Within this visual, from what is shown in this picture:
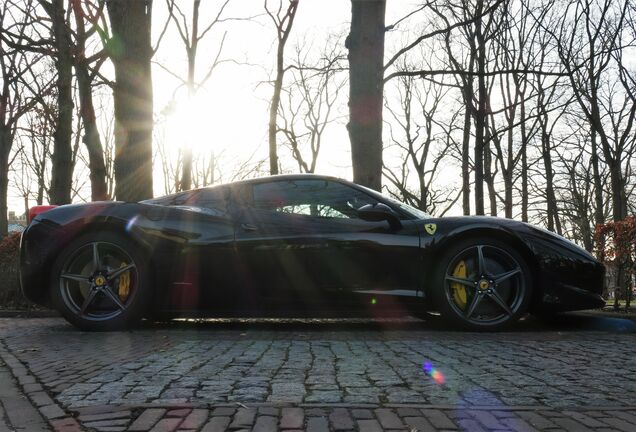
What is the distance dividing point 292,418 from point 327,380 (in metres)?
0.67

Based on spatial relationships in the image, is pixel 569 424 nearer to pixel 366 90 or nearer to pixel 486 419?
pixel 486 419

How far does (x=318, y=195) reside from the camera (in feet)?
17.6

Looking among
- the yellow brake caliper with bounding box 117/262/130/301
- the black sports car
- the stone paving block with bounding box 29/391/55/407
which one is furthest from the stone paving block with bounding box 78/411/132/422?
the yellow brake caliper with bounding box 117/262/130/301

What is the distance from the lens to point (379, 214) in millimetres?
5066

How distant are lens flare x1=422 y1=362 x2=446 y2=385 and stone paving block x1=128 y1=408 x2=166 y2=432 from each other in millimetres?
1407

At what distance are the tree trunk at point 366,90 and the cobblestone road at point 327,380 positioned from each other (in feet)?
13.3

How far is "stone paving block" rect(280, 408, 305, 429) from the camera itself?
7.77 feet

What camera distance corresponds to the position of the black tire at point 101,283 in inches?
200

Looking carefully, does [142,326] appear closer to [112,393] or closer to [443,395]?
[112,393]

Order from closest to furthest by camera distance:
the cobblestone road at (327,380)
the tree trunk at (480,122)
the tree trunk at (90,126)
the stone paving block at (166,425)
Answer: the stone paving block at (166,425)
the cobblestone road at (327,380)
the tree trunk at (90,126)
the tree trunk at (480,122)

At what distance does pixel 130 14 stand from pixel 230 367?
7211 millimetres

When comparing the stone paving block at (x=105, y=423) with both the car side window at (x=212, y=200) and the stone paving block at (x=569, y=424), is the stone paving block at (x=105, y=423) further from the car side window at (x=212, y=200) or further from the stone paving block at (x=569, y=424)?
the car side window at (x=212, y=200)

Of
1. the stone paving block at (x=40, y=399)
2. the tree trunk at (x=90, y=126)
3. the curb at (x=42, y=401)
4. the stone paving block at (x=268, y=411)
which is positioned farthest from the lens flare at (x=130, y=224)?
the tree trunk at (x=90, y=126)

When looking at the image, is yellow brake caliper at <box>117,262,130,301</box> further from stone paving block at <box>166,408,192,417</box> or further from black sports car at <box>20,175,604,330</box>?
stone paving block at <box>166,408,192,417</box>
